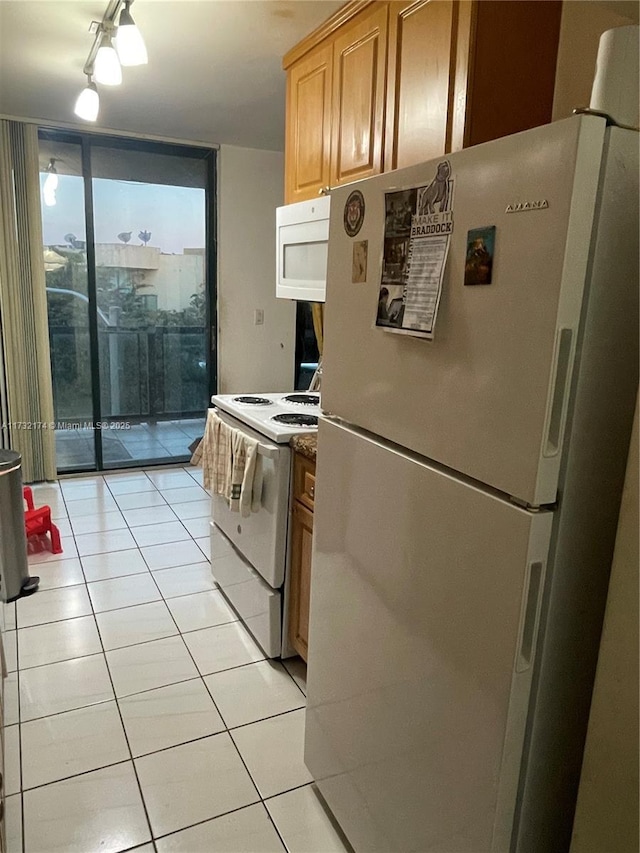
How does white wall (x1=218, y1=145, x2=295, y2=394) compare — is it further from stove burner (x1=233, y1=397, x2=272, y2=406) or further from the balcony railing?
stove burner (x1=233, y1=397, x2=272, y2=406)

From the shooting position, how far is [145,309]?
14.5 feet

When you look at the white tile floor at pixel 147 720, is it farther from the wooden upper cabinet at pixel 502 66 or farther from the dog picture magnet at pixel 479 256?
the wooden upper cabinet at pixel 502 66

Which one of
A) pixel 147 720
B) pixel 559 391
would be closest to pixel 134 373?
pixel 147 720

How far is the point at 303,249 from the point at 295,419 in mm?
664

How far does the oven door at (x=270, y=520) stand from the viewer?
2135 mm

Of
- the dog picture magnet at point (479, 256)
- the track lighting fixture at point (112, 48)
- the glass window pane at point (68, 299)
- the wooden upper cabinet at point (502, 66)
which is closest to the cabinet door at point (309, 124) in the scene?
the track lighting fixture at point (112, 48)

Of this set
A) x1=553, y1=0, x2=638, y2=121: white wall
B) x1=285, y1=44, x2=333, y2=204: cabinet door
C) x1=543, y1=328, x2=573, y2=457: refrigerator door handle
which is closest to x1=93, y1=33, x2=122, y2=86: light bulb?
x1=285, y1=44, x2=333, y2=204: cabinet door

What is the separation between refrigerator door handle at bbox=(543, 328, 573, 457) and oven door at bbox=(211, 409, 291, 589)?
1317 mm

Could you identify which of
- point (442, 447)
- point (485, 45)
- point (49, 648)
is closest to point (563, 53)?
point (485, 45)

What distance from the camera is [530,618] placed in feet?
3.15

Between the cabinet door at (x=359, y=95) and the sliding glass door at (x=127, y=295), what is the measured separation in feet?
8.01

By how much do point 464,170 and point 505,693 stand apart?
86 cm

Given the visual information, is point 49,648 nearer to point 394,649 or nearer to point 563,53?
point 394,649

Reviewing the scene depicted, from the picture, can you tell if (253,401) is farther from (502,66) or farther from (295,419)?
(502,66)
